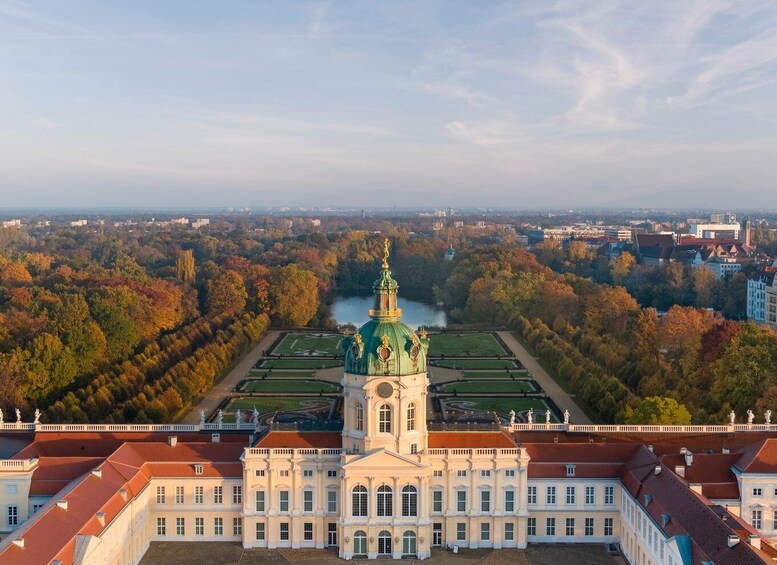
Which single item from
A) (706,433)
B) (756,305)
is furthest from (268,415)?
(756,305)

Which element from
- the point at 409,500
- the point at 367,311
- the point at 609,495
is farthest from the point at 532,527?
the point at 367,311

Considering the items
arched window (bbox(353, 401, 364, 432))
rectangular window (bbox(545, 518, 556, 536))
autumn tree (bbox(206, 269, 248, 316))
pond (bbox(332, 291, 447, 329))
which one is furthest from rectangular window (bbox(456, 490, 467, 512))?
pond (bbox(332, 291, 447, 329))

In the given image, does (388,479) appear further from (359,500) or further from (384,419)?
(384,419)

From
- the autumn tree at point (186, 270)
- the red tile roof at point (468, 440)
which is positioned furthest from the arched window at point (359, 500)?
the autumn tree at point (186, 270)

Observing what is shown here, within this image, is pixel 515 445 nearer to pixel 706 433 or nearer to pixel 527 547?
pixel 527 547

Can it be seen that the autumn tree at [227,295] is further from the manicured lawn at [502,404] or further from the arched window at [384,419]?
the arched window at [384,419]
